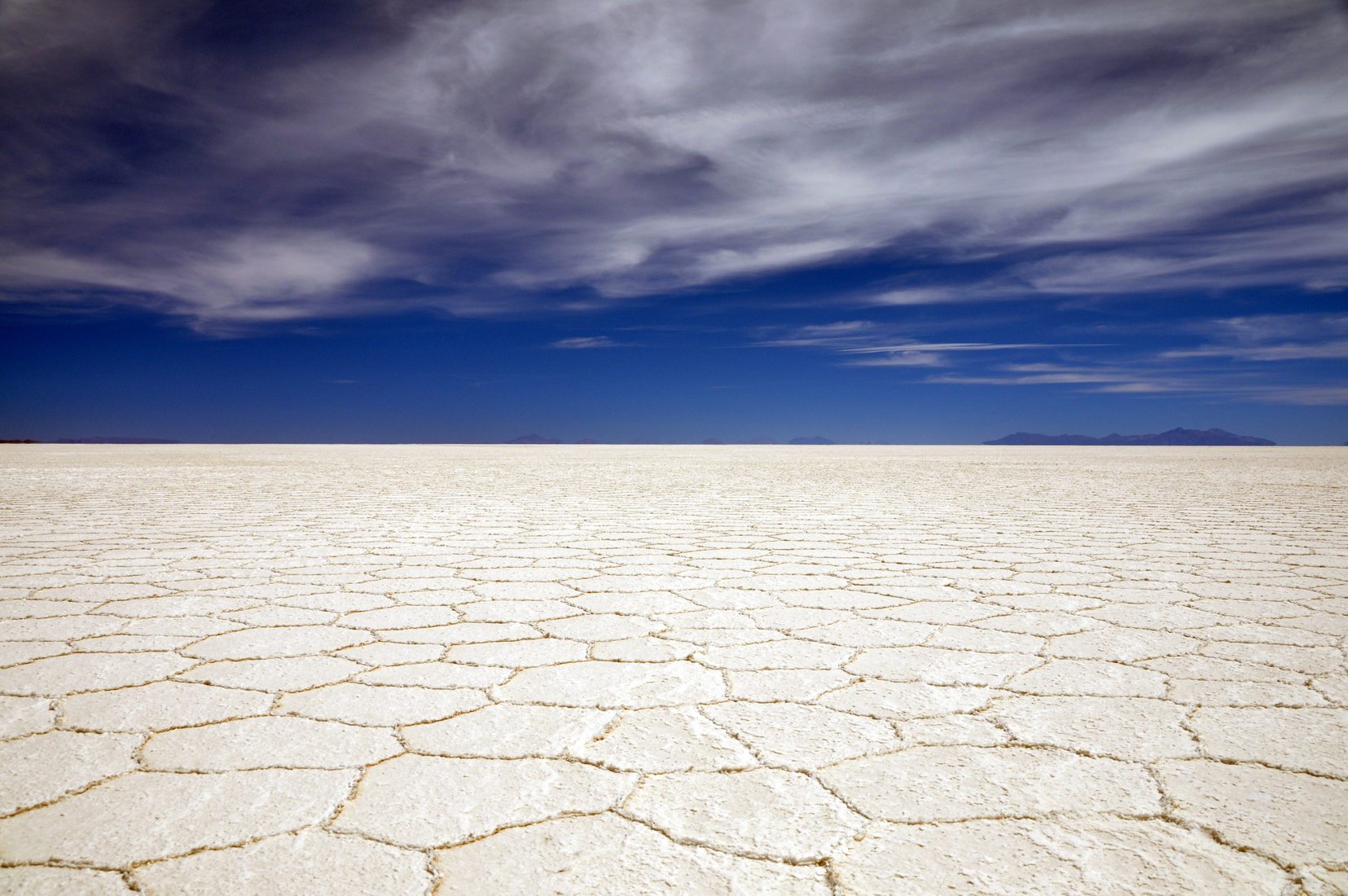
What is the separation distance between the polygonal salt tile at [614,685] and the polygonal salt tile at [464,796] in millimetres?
271

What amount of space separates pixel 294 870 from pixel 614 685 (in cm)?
71

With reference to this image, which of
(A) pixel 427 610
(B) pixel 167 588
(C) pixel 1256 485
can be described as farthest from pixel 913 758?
(C) pixel 1256 485

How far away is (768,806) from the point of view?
3.44 ft

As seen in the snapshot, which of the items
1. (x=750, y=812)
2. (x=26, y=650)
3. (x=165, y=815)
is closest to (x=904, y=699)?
(x=750, y=812)

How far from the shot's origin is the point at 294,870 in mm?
907

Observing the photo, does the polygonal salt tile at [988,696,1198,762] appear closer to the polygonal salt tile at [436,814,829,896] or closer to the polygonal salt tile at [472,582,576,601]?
the polygonal salt tile at [436,814,829,896]

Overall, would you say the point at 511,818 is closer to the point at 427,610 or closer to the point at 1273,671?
the point at 427,610

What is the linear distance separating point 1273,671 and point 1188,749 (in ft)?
1.87

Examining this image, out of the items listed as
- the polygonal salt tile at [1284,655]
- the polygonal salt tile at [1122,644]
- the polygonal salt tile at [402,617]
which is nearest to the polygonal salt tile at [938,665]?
the polygonal salt tile at [1122,644]

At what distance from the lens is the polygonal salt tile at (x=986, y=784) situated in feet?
3.41

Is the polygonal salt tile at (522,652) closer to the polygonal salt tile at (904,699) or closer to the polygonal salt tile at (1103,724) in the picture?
the polygonal salt tile at (904,699)

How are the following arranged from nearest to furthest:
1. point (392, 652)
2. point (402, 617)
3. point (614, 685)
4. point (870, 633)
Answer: point (614, 685)
point (392, 652)
point (870, 633)
point (402, 617)

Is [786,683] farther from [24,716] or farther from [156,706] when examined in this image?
[24,716]

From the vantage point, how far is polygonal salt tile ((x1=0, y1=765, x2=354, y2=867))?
0.94m
